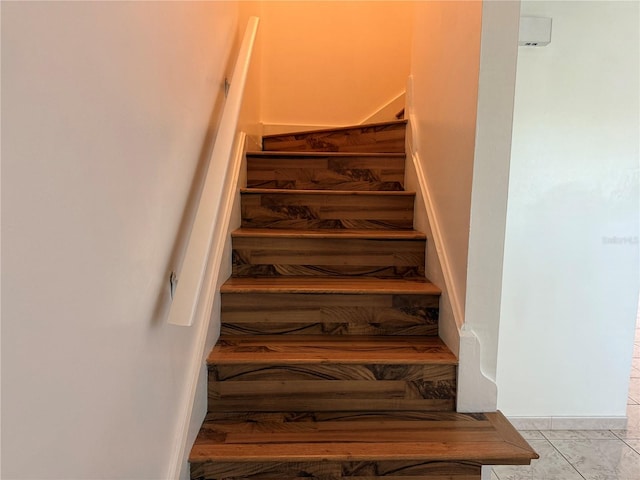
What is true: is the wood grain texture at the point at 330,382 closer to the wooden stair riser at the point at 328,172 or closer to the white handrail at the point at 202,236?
the white handrail at the point at 202,236

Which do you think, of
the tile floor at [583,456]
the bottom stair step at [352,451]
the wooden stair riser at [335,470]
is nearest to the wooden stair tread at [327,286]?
the bottom stair step at [352,451]

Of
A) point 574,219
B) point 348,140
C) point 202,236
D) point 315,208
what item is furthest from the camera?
point 348,140

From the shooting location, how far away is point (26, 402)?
565 millimetres

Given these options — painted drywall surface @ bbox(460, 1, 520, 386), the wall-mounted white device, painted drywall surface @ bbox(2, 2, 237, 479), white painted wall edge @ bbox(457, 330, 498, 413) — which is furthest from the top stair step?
painted drywall surface @ bbox(2, 2, 237, 479)

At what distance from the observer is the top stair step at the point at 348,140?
263cm

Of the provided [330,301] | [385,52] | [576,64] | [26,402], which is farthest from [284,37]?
[26,402]

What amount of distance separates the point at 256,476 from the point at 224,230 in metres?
0.90

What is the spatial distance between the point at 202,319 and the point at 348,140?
5.91ft

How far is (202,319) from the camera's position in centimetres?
145

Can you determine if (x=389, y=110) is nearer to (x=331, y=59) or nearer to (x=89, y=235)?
(x=331, y=59)

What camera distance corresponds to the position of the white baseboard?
2666 millimetres

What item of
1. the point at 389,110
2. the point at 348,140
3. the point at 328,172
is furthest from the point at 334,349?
the point at 389,110

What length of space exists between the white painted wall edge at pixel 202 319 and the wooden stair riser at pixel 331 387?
0.15m

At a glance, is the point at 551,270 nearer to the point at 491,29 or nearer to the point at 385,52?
the point at 491,29
